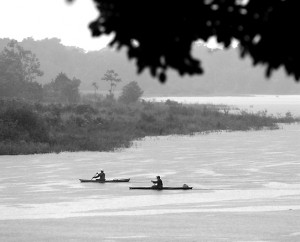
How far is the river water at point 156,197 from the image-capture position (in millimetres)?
20266

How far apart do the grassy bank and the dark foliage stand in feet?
124

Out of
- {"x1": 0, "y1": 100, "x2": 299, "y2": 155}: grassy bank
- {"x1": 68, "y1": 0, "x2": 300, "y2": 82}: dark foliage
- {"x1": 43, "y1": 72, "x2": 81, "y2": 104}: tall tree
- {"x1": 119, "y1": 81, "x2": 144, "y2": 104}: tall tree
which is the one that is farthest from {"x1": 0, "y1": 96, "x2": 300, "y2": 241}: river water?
{"x1": 43, "y1": 72, "x2": 81, "y2": 104}: tall tree

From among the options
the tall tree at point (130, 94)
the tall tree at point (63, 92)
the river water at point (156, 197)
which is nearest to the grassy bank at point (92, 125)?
the river water at point (156, 197)

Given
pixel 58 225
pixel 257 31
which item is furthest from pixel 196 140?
pixel 257 31

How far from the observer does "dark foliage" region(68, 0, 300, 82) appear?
4.02m

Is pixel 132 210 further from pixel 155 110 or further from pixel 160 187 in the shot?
pixel 155 110

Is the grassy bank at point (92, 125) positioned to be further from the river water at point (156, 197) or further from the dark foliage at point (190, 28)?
the dark foliage at point (190, 28)

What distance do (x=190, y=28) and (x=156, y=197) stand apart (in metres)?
23.3

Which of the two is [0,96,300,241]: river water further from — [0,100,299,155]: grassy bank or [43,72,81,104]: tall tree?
[43,72,81,104]: tall tree

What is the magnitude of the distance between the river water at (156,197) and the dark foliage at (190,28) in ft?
50.2

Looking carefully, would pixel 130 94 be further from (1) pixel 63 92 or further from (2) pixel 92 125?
(2) pixel 92 125

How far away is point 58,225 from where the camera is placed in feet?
69.2

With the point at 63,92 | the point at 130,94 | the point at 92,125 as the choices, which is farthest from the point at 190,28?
the point at 63,92

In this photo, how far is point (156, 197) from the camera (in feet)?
89.2
